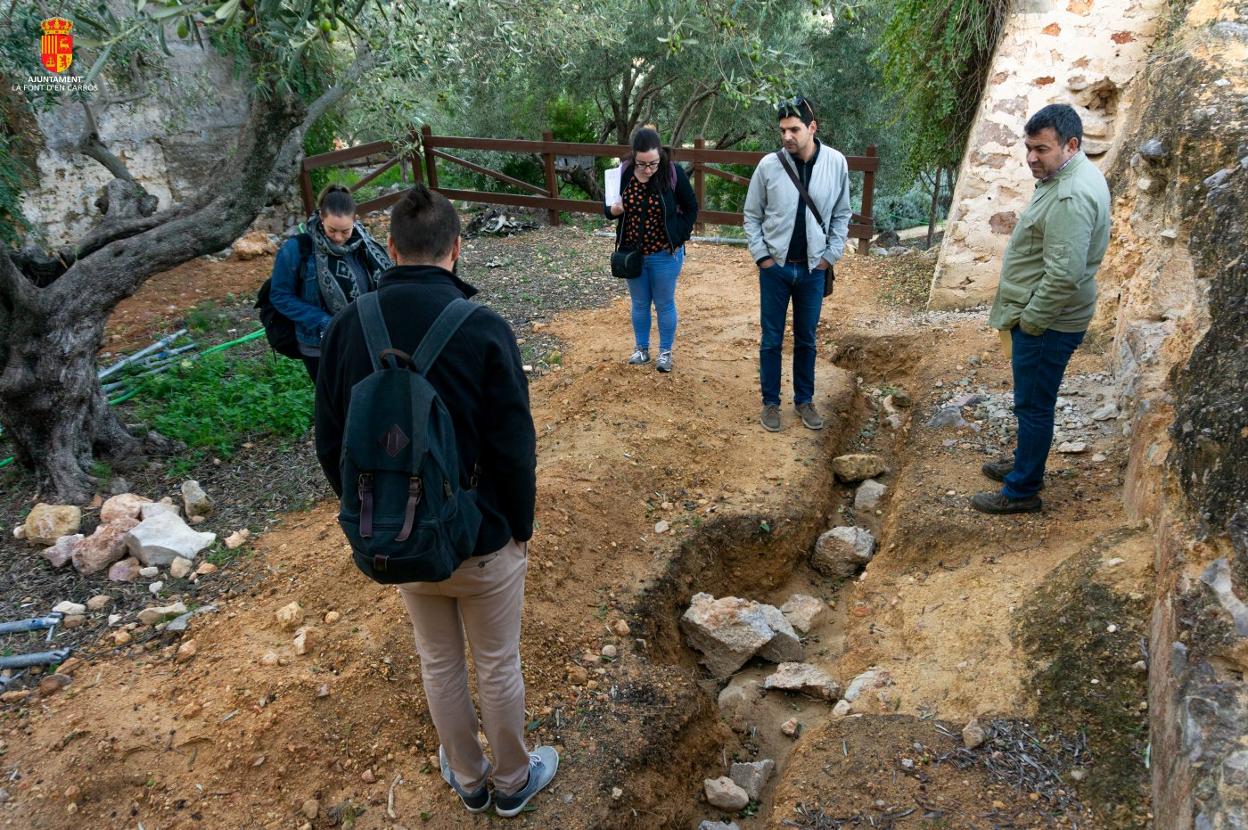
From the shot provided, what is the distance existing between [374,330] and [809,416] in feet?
12.6

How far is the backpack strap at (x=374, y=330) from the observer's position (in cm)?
221

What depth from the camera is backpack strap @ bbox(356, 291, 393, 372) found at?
7.24ft

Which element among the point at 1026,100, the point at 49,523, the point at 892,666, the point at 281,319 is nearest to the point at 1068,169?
the point at 892,666

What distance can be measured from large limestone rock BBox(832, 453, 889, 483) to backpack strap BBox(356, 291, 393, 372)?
12.4 ft

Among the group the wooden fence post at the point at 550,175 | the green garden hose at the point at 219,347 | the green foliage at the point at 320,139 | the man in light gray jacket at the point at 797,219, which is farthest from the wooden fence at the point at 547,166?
the man in light gray jacket at the point at 797,219

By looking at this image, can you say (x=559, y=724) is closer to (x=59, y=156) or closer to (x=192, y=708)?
(x=192, y=708)

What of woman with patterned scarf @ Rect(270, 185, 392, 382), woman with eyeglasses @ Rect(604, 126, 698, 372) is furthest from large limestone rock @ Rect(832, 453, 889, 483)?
woman with patterned scarf @ Rect(270, 185, 392, 382)

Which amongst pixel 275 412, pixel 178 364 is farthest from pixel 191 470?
pixel 178 364

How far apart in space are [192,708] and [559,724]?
4.60 ft

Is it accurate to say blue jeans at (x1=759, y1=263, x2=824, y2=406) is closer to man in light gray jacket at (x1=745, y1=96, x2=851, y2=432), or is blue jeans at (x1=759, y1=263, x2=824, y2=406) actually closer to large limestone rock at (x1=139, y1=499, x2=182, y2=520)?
man in light gray jacket at (x1=745, y1=96, x2=851, y2=432)

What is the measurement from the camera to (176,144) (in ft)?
32.1

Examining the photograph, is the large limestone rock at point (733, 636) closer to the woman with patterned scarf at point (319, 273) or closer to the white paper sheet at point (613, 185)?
the woman with patterned scarf at point (319, 273)

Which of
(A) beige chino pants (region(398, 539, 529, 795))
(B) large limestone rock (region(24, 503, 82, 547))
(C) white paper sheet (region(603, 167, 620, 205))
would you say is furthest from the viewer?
(C) white paper sheet (region(603, 167, 620, 205))

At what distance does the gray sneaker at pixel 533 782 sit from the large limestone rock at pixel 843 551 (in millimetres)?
2267
